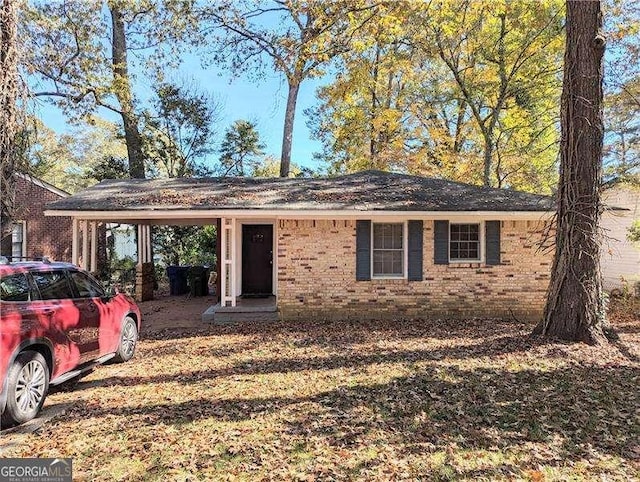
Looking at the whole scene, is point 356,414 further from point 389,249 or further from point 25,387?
point 389,249

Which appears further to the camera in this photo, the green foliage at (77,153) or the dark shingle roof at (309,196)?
the green foliage at (77,153)

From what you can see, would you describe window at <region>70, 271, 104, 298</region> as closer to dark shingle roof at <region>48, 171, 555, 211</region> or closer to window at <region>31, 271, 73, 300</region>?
window at <region>31, 271, 73, 300</region>

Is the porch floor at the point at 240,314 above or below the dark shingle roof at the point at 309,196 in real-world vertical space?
below

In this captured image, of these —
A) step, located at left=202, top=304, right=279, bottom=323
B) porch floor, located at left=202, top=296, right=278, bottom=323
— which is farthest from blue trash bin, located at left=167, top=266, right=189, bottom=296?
step, located at left=202, top=304, right=279, bottom=323

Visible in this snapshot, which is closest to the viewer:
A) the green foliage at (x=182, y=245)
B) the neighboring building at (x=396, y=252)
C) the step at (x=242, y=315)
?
the neighboring building at (x=396, y=252)

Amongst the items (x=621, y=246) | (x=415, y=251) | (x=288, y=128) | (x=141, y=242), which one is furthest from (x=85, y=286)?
(x=621, y=246)

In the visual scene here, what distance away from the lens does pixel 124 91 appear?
1585 cm

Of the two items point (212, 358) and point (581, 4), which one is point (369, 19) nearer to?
point (581, 4)

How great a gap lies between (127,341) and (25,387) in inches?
93.8

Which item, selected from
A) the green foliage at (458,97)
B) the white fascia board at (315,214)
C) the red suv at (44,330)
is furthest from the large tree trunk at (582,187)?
the red suv at (44,330)

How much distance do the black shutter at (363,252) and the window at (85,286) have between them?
5484 millimetres

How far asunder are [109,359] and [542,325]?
7471 mm

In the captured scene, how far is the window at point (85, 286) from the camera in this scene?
5.41 m

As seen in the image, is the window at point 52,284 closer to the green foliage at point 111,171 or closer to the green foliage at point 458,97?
the green foliage at point 458,97
